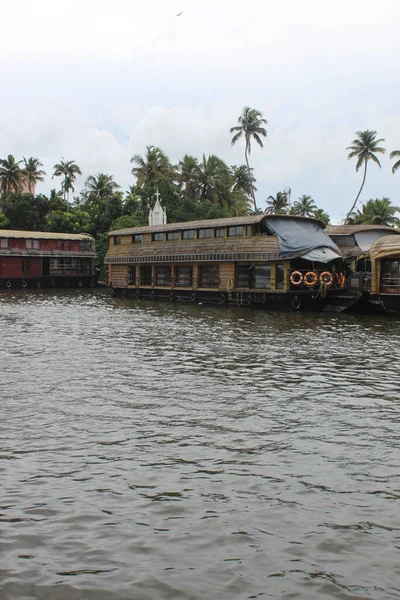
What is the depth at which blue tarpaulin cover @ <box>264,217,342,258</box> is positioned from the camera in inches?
1250

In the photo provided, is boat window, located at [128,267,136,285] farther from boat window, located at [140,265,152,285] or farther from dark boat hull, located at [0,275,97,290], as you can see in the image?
dark boat hull, located at [0,275,97,290]

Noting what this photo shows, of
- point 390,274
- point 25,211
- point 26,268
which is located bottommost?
point 390,274

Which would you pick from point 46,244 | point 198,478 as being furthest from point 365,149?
point 198,478

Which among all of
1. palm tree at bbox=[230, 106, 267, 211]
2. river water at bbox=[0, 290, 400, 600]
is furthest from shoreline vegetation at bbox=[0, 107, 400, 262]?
river water at bbox=[0, 290, 400, 600]

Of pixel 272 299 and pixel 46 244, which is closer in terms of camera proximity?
pixel 272 299

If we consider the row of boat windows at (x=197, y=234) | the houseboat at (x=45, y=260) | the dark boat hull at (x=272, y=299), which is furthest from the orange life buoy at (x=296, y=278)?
the houseboat at (x=45, y=260)

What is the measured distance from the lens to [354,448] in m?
8.62

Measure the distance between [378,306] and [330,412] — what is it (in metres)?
20.3

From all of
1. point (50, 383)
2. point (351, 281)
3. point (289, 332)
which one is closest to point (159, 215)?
point (351, 281)

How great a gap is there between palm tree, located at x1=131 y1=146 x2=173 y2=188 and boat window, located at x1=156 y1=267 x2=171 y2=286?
31128 mm

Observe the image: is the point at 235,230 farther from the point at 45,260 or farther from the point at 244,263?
the point at 45,260

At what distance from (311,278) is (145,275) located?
1470 cm

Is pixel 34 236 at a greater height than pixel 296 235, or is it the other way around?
pixel 34 236

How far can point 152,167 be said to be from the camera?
70.6 m
